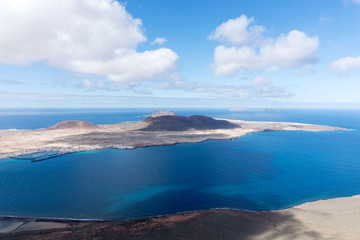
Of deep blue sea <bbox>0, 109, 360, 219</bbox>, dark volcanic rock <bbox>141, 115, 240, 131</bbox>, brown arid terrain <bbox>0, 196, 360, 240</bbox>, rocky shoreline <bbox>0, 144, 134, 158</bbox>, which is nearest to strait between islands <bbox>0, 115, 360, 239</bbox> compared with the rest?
brown arid terrain <bbox>0, 196, 360, 240</bbox>

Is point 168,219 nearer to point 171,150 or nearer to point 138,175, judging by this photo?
point 138,175

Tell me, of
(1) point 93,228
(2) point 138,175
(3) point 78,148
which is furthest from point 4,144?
(1) point 93,228

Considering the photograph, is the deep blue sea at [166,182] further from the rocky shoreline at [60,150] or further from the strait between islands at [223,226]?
the rocky shoreline at [60,150]

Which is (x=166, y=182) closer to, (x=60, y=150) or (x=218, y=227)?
(x=218, y=227)

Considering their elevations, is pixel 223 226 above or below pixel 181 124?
below

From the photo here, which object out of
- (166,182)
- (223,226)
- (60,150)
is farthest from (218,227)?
(60,150)

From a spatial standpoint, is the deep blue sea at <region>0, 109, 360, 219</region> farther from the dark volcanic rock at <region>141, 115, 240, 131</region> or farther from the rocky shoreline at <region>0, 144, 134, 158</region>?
the dark volcanic rock at <region>141, 115, 240, 131</region>
